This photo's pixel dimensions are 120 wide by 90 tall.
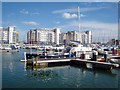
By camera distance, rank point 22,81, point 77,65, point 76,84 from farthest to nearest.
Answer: point 77,65 < point 22,81 < point 76,84

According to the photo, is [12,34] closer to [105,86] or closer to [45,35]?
[45,35]

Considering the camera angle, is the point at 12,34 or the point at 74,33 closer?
the point at 12,34

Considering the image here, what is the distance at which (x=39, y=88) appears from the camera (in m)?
15.8

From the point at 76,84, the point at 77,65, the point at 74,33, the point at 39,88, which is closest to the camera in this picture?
the point at 39,88

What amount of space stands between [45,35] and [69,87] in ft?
503

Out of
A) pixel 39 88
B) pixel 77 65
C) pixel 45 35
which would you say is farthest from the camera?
pixel 45 35

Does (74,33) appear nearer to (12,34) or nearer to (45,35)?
(45,35)

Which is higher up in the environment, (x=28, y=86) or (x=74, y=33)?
(x=74, y=33)

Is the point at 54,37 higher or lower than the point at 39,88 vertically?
higher

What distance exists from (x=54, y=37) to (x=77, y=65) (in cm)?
14855

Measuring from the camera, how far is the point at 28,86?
650 inches

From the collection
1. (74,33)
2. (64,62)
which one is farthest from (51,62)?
(74,33)

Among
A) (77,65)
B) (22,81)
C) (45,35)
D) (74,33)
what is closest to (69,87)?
(22,81)

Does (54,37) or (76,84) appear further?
(54,37)
